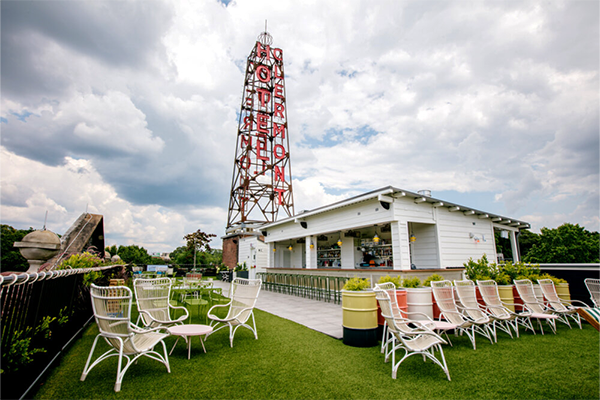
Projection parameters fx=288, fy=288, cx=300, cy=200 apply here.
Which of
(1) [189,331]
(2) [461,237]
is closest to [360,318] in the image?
(1) [189,331]

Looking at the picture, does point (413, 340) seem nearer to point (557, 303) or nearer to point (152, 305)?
point (152, 305)

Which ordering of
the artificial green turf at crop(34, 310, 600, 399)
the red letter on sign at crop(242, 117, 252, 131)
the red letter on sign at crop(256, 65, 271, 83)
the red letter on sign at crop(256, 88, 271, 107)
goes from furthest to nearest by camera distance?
the red letter on sign at crop(256, 65, 271, 83) < the red letter on sign at crop(256, 88, 271, 107) < the red letter on sign at crop(242, 117, 252, 131) < the artificial green turf at crop(34, 310, 600, 399)

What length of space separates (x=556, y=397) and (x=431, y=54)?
396 inches

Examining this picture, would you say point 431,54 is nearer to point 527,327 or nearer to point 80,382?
point 527,327

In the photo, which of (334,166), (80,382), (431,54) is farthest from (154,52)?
(334,166)

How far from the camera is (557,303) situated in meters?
6.34

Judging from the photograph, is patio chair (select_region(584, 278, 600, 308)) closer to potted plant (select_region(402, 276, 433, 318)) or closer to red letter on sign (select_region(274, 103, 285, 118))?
potted plant (select_region(402, 276, 433, 318))

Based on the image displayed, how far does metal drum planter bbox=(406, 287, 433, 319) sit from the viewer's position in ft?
16.4

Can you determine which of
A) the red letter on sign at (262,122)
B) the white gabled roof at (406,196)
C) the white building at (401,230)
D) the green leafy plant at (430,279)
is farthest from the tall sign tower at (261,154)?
the green leafy plant at (430,279)

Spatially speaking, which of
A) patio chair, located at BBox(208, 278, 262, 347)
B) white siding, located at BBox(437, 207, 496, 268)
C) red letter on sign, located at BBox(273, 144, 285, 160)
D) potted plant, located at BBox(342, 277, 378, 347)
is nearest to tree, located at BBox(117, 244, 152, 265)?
red letter on sign, located at BBox(273, 144, 285, 160)

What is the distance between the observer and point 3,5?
3.52 m

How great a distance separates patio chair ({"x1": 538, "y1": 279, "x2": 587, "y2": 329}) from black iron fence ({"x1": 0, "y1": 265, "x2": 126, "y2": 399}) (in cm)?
840

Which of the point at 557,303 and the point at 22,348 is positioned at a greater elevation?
the point at 22,348

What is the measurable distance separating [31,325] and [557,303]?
910 centimetres
